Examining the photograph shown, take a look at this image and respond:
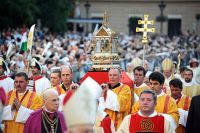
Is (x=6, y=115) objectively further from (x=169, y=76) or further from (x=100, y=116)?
(x=169, y=76)

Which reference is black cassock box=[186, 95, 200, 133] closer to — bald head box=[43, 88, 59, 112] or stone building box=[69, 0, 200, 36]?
bald head box=[43, 88, 59, 112]

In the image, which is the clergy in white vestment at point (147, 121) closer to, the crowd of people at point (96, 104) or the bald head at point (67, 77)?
the crowd of people at point (96, 104)

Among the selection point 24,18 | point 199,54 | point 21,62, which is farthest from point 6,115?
point 24,18

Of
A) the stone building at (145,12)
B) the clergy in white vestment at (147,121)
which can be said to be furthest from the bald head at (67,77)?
the stone building at (145,12)

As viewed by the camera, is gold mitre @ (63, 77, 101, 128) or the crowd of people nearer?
gold mitre @ (63, 77, 101, 128)

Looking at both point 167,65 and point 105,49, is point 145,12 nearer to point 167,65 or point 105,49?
point 167,65

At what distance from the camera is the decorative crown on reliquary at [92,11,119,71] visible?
13547 mm

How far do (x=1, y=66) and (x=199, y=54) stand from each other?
55.5ft

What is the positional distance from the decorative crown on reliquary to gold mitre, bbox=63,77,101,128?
20.0 feet

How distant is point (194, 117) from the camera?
11109 millimetres

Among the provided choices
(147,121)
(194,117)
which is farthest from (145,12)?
(147,121)

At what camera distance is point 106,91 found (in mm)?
11273

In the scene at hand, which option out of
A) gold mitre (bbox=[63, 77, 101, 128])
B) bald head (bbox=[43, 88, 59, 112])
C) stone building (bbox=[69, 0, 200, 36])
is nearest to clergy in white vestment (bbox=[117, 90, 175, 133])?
bald head (bbox=[43, 88, 59, 112])

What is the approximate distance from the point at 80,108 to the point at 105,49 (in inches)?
255
